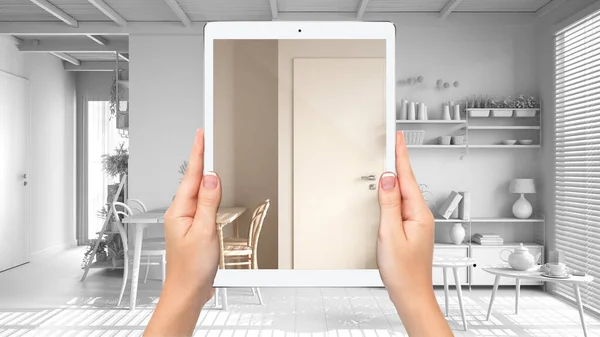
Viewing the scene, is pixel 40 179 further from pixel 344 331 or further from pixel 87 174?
pixel 344 331

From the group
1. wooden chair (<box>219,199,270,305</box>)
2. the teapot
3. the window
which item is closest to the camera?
wooden chair (<box>219,199,270,305</box>)

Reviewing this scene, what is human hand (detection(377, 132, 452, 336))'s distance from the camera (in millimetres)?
551

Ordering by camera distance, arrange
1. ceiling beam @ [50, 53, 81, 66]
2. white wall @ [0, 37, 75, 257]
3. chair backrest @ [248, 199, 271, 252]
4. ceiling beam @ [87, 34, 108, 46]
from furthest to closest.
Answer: ceiling beam @ [50, 53, 81, 66]
white wall @ [0, 37, 75, 257]
ceiling beam @ [87, 34, 108, 46]
chair backrest @ [248, 199, 271, 252]

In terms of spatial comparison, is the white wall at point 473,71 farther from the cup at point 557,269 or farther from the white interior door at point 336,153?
the white interior door at point 336,153

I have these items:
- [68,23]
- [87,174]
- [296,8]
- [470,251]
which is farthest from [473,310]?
[87,174]

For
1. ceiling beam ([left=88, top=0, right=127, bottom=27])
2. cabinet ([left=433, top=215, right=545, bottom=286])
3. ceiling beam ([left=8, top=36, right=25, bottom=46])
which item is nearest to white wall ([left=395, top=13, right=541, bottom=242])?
cabinet ([left=433, top=215, right=545, bottom=286])

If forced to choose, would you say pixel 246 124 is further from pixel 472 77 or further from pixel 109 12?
pixel 472 77

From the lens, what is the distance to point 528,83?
200 inches

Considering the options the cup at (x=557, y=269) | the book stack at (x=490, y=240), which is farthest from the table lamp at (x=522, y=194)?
the cup at (x=557, y=269)

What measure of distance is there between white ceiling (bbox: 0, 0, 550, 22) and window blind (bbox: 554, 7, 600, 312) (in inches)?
27.0

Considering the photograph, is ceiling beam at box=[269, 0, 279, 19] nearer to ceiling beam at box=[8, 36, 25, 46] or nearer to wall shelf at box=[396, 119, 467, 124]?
wall shelf at box=[396, 119, 467, 124]

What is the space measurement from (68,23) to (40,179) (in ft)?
8.35

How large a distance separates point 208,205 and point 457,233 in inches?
179

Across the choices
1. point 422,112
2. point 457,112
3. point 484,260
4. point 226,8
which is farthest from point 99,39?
point 484,260
